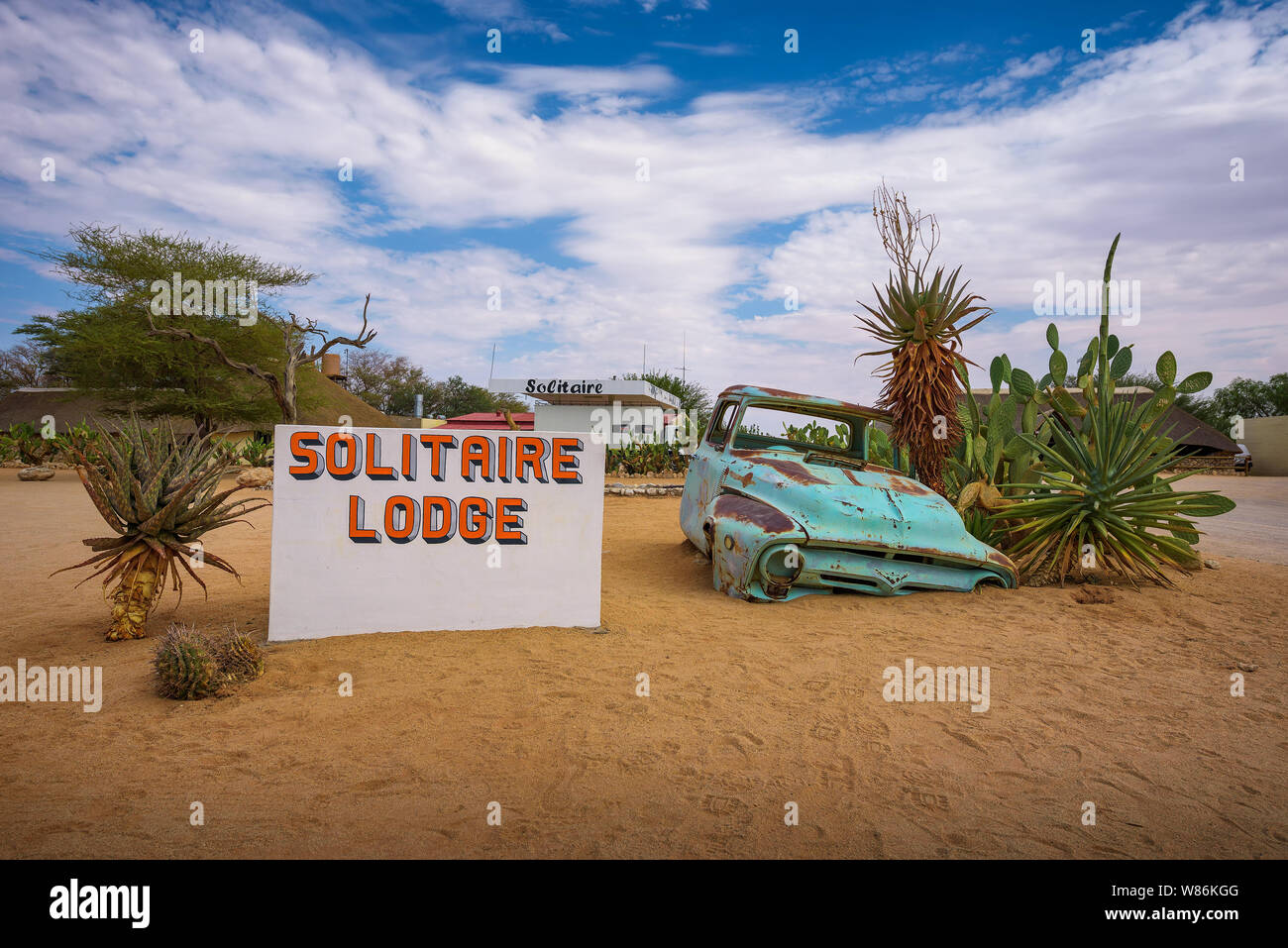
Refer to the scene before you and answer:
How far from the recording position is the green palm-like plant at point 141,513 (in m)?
4.79

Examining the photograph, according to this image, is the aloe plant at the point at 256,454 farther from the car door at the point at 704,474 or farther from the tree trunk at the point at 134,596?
the tree trunk at the point at 134,596

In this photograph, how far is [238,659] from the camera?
4.14 meters

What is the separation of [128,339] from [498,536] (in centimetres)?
2491

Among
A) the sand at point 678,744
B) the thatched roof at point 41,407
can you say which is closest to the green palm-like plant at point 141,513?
the sand at point 678,744

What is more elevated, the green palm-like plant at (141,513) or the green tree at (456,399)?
the green tree at (456,399)

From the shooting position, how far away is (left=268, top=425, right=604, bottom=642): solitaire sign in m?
4.85

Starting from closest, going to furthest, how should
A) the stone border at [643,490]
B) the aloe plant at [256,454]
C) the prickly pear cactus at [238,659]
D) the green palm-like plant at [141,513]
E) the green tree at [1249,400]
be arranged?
the prickly pear cactus at [238,659] < the green palm-like plant at [141,513] < the stone border at [643,490] < the aloe plant at [256,454] < the green tree at [1249,400]

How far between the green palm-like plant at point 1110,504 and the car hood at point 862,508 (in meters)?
0.95

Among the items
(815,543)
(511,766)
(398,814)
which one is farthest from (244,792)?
(815,543)

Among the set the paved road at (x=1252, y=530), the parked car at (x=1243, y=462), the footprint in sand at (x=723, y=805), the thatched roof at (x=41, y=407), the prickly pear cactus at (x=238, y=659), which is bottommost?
the footprint in sand at (x=723, y=805)

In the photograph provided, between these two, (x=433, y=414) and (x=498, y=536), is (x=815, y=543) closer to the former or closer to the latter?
(x=498, y=536)

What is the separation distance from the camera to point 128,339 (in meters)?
23.5

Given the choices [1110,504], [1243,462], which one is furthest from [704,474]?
[1243,462]

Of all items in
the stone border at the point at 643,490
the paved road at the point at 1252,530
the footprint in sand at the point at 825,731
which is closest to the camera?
the footprint in sand at the point at 825,731
